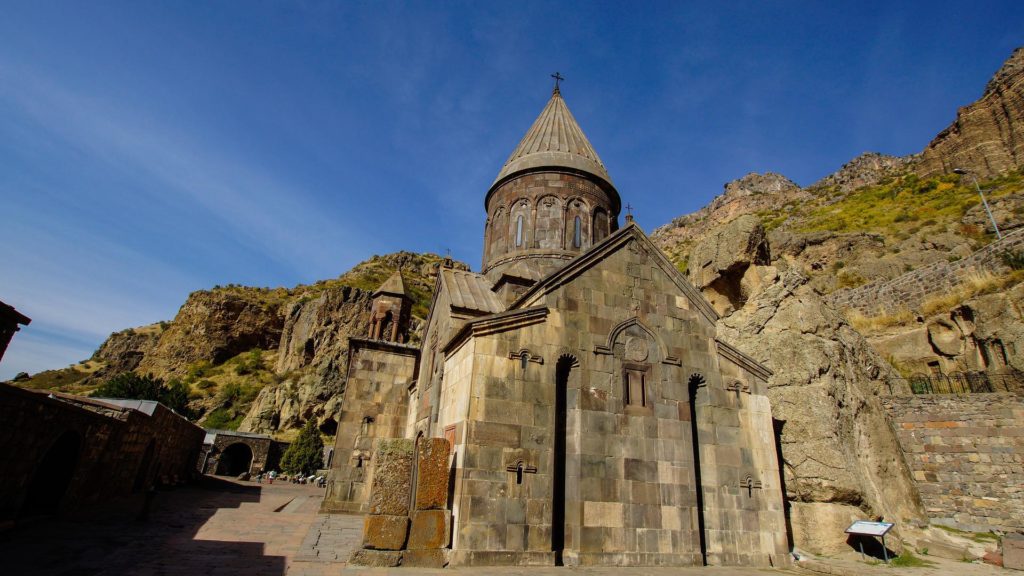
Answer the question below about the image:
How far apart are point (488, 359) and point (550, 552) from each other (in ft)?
8.77

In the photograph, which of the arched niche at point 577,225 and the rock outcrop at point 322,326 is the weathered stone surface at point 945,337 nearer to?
the arched niche at point 577,225

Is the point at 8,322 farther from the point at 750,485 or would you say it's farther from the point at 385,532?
the point at 750,485

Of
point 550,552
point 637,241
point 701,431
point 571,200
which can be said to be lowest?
point 550,552

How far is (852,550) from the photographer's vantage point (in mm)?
7801

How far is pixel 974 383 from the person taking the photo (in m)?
11.9

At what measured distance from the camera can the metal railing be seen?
11180mm

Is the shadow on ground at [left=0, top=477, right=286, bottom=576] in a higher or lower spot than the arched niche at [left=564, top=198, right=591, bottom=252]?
lower

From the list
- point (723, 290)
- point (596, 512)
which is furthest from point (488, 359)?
point (723, 290)

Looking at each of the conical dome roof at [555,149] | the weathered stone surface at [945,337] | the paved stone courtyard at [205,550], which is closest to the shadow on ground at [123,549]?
the paved stone courtyard at [205,550]

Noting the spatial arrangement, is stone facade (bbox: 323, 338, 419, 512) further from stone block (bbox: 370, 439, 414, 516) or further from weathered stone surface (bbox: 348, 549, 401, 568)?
weathered stone surface (bbox: 348, 549, 401, 568)

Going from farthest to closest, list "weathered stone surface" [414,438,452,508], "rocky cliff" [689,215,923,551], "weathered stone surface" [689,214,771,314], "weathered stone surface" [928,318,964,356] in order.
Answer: "weathered stone surface" [928,318,964,356] → "weathered stone surface" [689,214,771,314] → "rocky cliff" [689,215,923,551] → "weathered stone surface" [414,438,452,508]

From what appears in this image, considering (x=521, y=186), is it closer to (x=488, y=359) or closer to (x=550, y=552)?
(x=488, y=359)

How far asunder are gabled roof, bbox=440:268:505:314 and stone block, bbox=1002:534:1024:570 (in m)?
9.41

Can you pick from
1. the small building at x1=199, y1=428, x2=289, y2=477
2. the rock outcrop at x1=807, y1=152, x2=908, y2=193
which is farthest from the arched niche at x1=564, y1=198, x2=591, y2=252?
the rock outcrop at x1=807, y1=152, x2=908, y2=193
